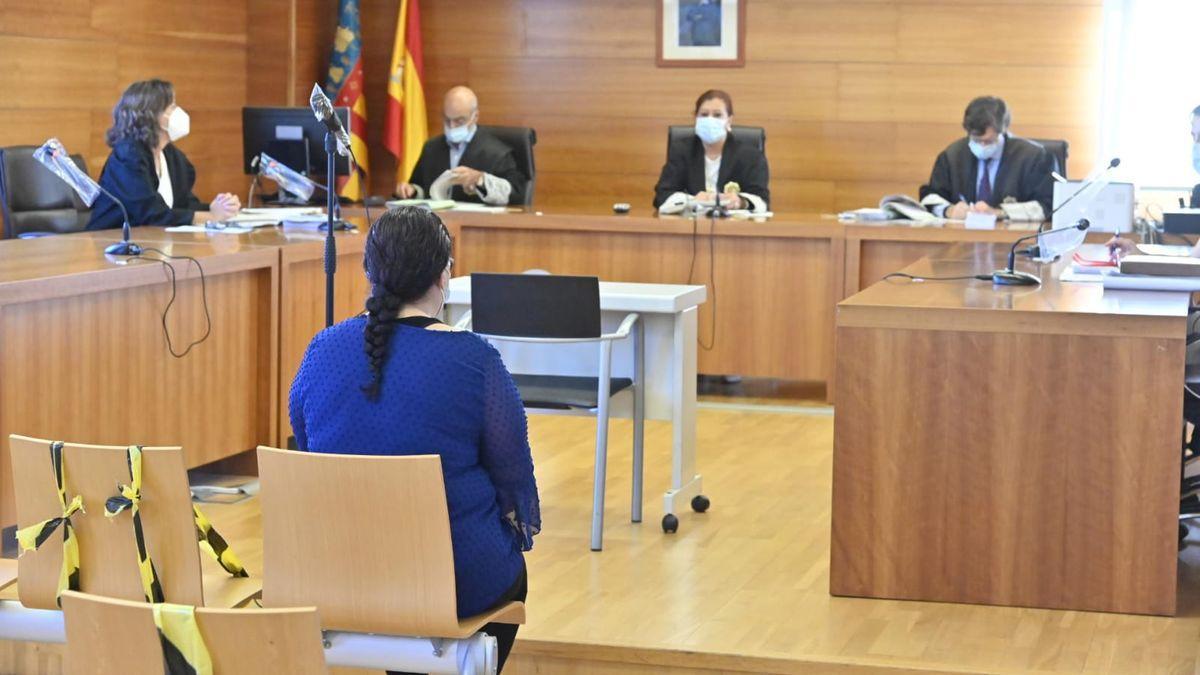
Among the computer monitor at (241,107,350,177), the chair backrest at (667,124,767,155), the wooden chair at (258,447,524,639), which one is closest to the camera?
the wooden chair at (258,447,524,639)

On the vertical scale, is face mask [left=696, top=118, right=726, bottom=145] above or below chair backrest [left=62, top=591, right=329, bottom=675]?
above

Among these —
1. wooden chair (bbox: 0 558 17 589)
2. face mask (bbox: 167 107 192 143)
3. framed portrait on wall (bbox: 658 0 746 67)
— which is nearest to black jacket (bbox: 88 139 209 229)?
Result: face mask (bbox: 167 107 192 143)

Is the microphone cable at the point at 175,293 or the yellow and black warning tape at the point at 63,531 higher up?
the microphone cable at the point at 175,293

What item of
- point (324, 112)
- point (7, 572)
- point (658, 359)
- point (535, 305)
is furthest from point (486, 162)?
point (7, 572)

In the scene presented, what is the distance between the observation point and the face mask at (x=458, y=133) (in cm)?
763

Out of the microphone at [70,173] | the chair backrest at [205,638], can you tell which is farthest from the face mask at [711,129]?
the chair backrest at [205,638]

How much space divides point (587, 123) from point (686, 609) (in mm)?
5559

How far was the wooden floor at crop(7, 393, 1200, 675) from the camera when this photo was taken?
3.44 metres

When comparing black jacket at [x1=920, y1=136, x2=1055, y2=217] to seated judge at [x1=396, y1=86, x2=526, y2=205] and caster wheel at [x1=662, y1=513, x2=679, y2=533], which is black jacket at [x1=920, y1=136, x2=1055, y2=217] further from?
caster wheel at [x1=662, y1=513, x2=679, y2=533]

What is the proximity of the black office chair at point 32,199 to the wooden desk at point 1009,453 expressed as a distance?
144 inches

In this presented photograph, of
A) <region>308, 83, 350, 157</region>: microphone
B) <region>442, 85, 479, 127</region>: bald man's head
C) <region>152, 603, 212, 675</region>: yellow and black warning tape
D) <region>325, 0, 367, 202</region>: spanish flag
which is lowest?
<region>152, 603, 212, 675</region>: yellow and black warning tape

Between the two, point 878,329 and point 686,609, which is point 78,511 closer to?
point 686,609

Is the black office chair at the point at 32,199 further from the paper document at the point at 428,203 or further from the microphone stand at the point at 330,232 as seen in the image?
the microphone stand at the point at 330,232

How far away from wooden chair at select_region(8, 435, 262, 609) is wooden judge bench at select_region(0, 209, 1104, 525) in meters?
1.38
